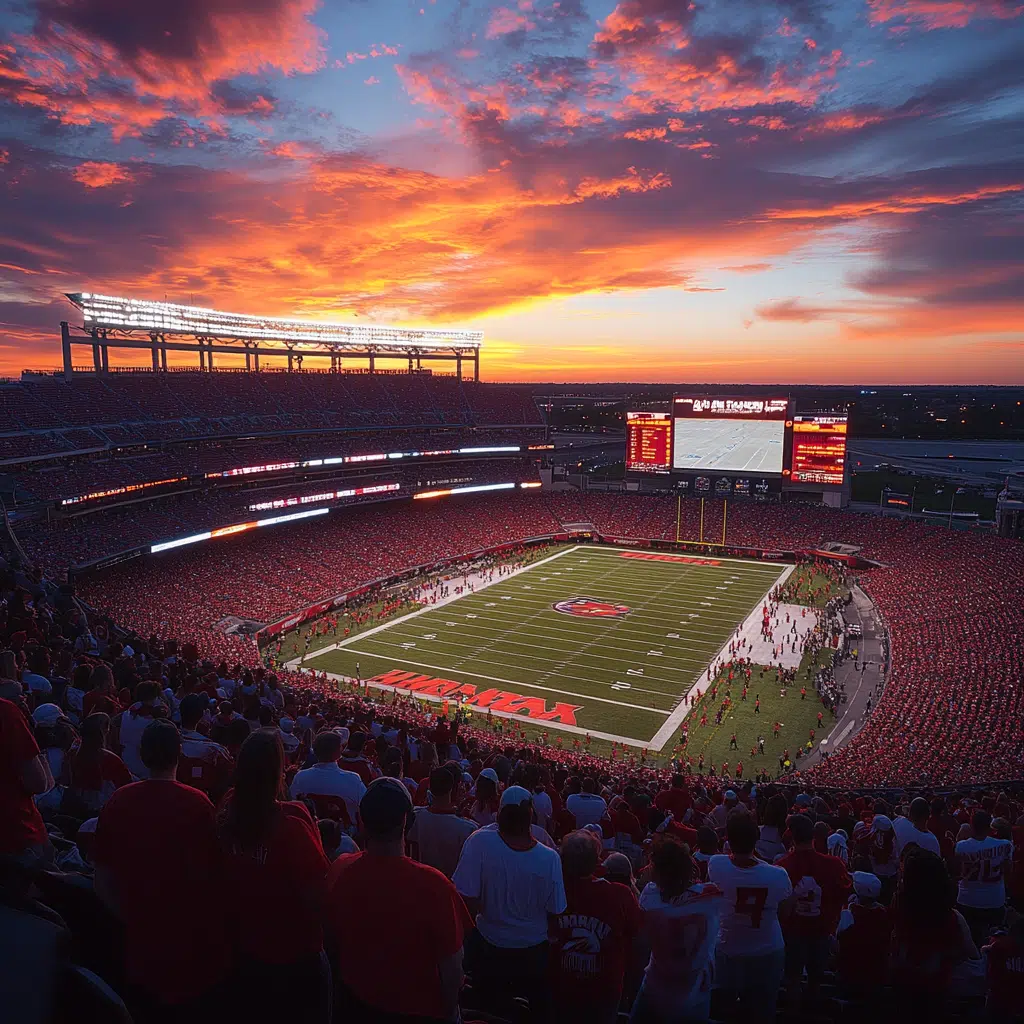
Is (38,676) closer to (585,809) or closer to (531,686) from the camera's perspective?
(585,809)

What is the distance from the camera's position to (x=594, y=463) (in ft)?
322

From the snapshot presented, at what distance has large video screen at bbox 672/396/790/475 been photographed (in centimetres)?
Result: 5212

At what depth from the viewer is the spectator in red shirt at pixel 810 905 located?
5066 millimetres

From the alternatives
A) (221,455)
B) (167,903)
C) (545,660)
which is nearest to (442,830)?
(167,903)

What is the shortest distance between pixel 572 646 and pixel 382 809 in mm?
32661

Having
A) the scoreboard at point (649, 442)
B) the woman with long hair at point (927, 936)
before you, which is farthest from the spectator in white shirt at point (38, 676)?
the scoreboard at point (649, 442)

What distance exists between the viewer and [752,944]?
419 cm

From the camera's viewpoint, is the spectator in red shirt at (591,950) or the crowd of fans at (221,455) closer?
the spectator in red shirt at (591,950)

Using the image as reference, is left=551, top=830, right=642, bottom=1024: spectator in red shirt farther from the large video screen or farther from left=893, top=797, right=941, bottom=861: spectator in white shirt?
the large video screen

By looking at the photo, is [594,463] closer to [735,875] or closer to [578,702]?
[578,702]

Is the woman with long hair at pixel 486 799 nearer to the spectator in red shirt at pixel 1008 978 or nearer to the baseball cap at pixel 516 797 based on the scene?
the baseball cap at pixel 516 797

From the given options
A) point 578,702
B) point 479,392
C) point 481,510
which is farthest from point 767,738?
point 479,392

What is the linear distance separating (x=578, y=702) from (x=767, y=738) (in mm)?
6880

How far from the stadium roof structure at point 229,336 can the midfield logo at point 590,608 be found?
3184 centimetres
